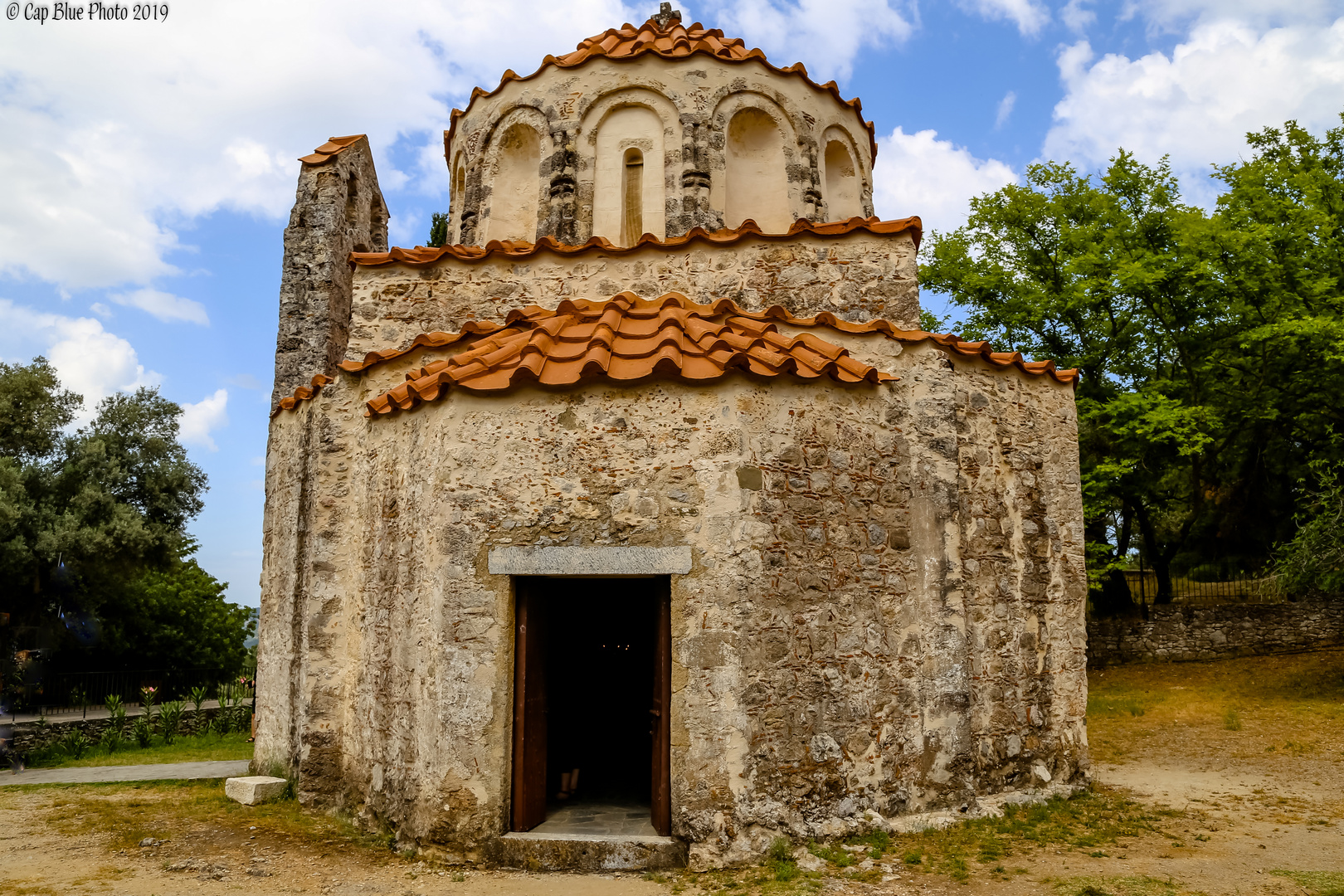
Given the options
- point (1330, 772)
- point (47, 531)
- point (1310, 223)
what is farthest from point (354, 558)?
point (1310, 223)

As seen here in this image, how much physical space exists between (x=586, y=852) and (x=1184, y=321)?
665 inches

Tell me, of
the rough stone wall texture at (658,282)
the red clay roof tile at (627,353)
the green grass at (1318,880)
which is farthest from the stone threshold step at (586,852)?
the rough stone wall texture at (658,282)

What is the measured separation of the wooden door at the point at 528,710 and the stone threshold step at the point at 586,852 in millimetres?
198

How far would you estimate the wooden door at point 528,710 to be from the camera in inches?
228

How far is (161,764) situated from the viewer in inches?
401

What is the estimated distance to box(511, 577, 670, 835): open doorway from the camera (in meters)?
5.82

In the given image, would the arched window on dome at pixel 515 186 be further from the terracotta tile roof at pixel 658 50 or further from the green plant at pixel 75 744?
the green plant at pixel 75 744

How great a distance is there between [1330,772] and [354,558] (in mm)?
9518

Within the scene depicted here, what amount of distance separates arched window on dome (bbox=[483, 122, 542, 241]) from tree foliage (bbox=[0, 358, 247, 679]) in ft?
38.7

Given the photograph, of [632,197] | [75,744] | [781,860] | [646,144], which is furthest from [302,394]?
[75,744]

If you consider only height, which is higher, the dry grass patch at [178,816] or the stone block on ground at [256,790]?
the stone block on ground at [256,790]

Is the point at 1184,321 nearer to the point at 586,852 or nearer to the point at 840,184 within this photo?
the point at 840,184

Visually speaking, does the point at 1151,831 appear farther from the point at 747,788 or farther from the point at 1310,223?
the point at 1310,223

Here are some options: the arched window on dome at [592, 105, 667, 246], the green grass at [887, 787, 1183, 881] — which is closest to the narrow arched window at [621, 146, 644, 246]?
the arched window on dome at [592, 105, 667, 246]
